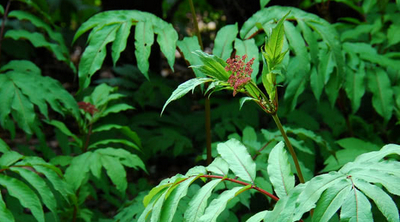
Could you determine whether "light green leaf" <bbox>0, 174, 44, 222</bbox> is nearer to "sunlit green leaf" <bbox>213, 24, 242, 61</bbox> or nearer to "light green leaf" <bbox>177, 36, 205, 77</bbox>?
"light green leaf" <bbox>177, 36, 205, 77</bbox>

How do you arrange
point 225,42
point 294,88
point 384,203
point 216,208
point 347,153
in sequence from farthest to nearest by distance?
point 294,88 < point 347,153 < point 225,42 < point 216,208 < point 384,203

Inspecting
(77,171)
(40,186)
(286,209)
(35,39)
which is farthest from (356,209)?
(35,39)

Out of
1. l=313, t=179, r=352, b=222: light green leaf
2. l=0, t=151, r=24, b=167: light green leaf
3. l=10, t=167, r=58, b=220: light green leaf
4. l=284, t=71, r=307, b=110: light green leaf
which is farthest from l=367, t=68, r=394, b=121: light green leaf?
l=0, t=151, r=24, b=167: light green leaf

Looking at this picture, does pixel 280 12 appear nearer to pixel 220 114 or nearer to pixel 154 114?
pixel 220 114

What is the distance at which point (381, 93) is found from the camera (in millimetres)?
2582

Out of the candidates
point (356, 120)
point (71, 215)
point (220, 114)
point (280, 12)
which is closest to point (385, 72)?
point (356, 120)

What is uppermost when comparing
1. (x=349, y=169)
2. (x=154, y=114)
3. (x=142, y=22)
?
(x=142, y=22)

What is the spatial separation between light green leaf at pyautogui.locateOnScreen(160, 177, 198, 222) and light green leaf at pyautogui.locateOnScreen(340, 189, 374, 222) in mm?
490

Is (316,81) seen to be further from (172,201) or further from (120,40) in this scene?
(172,201)

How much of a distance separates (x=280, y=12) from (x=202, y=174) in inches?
47.5

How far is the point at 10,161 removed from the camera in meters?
2.12

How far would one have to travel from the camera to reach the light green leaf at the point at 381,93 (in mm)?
2559

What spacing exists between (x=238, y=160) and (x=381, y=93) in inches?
52.9

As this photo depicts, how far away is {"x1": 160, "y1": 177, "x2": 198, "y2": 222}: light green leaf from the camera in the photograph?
1.42m
